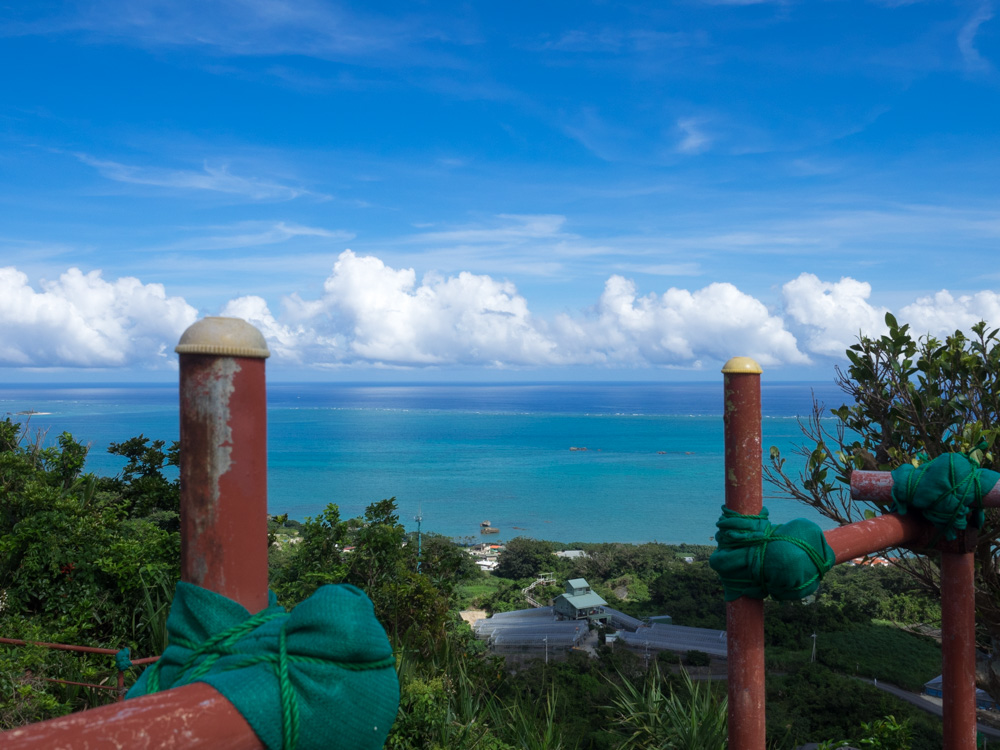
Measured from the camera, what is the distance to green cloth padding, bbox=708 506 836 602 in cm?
177

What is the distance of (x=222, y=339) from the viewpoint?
33.9 inches

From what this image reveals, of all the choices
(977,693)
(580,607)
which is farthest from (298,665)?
(580,607)

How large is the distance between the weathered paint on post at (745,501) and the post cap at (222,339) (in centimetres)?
139

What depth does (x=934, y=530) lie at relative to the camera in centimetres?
231

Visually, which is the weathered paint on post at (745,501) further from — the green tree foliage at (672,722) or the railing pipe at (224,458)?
the green tree foliage at (672,722)

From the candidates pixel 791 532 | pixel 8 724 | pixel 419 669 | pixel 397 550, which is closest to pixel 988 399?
pixel 791 532

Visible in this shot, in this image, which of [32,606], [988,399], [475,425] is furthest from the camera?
[475,425]

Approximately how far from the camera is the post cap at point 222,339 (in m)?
0.85

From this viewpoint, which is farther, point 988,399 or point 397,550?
point 397,550

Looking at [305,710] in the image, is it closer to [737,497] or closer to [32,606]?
[737,497]

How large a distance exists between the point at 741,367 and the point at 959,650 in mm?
1453

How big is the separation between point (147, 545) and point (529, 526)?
37.2 metres

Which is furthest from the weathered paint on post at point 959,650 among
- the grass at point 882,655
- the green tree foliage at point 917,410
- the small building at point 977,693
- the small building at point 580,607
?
the small building at point 580,607

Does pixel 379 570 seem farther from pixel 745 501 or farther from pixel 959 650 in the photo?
pixel 745 501
